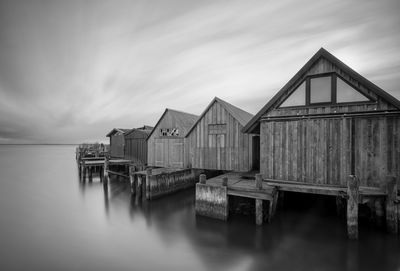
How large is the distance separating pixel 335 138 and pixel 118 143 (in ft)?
88.2

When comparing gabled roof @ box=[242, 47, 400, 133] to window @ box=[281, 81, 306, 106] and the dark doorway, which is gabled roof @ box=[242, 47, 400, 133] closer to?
window @ box=[281, 81, 306, 106]

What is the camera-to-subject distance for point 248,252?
7770mm

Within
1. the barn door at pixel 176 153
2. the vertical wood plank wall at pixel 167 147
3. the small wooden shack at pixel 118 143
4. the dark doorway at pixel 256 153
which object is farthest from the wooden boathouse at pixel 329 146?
the small wooden shack at pixel 118 143

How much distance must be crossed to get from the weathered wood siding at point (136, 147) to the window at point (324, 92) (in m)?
17.9

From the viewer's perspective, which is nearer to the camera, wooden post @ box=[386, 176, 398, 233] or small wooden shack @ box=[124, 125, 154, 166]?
wooden post @ box=[386, 176, 398, 233]

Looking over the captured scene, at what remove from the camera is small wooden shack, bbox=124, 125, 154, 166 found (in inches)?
943

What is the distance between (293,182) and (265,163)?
1.54 meters

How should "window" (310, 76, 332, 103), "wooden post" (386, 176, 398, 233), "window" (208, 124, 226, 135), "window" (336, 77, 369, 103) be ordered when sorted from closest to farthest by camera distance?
"wooden post" (386, 176, 398, 233) → "window" (336, 77, 369, 103) → "window" (310, 76, 332, 103) → "window" (208, 124, 226, 135)

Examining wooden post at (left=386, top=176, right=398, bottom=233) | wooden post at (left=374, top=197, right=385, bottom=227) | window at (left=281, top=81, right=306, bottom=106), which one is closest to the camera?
wooden post at (left=386, top=176, right=398, bottom=233)

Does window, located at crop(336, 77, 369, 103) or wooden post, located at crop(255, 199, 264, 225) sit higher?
window, located at crop(336, 77, 369, 103)

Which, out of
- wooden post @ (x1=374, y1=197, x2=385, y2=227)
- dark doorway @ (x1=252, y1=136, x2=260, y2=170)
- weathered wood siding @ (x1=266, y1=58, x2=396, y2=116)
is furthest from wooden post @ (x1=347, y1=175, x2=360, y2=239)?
dark doorway @ (x1=252, y1=136, x2=260, y2=170)

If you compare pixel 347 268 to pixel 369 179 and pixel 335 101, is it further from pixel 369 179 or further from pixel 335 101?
pixel 335 101

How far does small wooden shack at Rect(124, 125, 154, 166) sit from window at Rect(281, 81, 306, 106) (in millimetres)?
17494

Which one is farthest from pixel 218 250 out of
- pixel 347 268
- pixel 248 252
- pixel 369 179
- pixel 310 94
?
pixel 310 94
